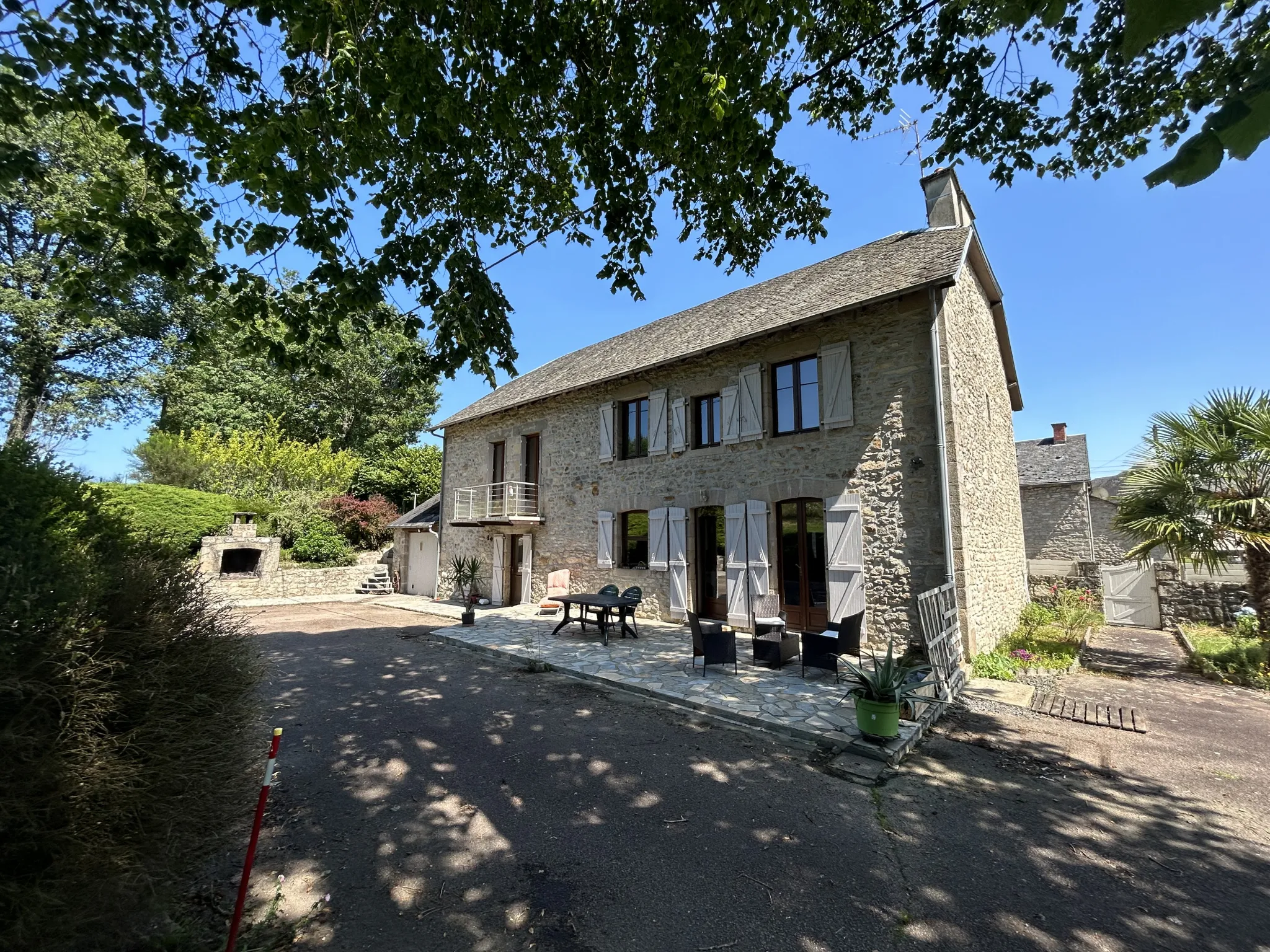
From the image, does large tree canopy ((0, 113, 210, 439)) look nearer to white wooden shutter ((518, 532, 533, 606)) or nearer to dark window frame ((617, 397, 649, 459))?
white wooden shutter ((518, 532, 533, 606))

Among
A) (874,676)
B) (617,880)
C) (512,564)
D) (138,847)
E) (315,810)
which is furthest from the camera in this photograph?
(512,564)

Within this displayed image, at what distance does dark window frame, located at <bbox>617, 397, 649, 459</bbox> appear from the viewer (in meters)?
12.4

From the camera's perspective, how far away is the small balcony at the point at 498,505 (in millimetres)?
14516

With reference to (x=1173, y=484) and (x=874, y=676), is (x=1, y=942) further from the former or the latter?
(x=1173, y=484)

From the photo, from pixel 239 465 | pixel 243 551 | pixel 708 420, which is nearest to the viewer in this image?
pixel 708 420

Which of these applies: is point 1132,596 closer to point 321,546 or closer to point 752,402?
point 752,402

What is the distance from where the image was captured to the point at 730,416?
10.5 m

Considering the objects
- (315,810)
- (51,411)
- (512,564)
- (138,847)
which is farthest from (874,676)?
(51,411)

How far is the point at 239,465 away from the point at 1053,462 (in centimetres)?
3096

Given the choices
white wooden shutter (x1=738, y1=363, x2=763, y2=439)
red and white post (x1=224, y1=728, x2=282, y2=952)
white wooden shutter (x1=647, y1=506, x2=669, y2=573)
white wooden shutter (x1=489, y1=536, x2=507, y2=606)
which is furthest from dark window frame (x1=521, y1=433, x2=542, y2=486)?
red and white post (x1=224, y1=728, x2=282, y2=952)

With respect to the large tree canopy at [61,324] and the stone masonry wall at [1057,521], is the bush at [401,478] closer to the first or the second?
the large tree canopy at [61,324]

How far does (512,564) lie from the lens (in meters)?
15.5

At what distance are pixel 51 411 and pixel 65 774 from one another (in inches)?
1058

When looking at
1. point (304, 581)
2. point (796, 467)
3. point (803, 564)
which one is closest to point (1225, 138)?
point (796, 467)
